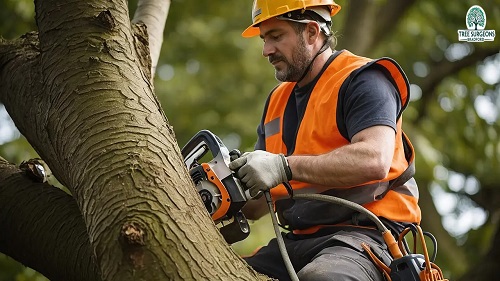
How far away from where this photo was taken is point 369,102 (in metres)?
3.47

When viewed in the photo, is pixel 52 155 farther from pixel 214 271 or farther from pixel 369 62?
pixel 369 62

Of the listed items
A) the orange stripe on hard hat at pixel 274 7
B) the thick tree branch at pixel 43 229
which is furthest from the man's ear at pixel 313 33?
the thick tree branch at pixel 43 229

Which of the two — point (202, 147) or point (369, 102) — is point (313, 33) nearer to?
point (369, 102)

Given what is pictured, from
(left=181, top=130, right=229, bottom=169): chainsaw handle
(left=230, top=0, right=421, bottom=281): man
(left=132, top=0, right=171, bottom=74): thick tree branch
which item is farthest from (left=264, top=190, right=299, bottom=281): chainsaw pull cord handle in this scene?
(left=132, top=0, right=171, bottom=74): thick tree branch

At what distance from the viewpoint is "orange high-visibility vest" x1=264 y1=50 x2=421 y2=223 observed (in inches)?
142

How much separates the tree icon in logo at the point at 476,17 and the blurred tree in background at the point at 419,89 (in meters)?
0.08

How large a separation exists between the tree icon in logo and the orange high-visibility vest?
530 cm

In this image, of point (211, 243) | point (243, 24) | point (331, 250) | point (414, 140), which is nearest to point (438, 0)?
point (414, 140)

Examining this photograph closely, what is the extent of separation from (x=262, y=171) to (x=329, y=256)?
446 millimetres

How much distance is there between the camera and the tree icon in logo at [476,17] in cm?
870

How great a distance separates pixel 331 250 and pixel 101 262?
1114mm

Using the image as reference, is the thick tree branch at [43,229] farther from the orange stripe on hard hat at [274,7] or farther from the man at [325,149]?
the orange stripe on hard hat at [274,7]

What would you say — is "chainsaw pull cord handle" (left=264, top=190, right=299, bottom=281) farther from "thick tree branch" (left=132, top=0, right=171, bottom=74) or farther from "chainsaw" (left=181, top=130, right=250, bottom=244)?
"thick tree branch" (left=132, top=0, right=171, bottom=74)

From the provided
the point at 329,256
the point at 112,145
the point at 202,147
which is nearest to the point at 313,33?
the point at 202,147
